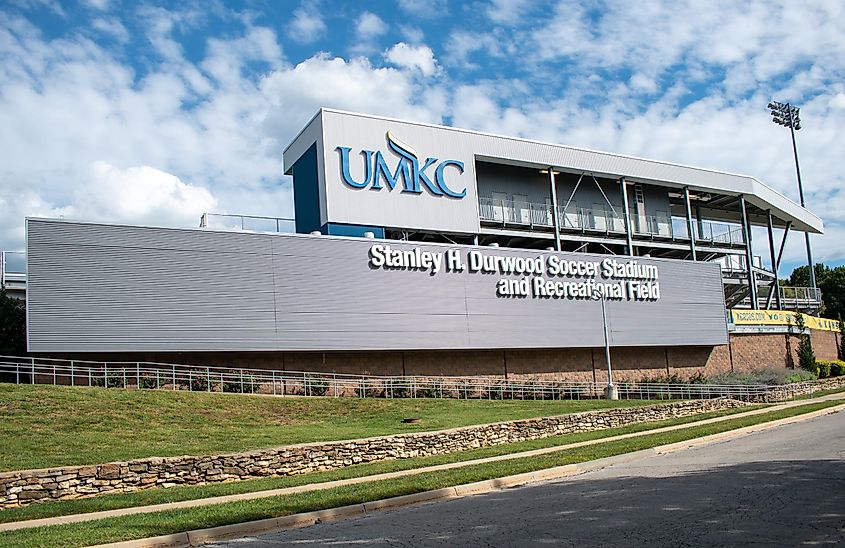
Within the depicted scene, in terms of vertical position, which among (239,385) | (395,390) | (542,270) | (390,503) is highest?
(542,270)

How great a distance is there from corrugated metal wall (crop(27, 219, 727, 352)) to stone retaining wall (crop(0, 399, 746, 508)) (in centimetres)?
1339

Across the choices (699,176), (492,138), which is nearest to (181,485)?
(492,138)

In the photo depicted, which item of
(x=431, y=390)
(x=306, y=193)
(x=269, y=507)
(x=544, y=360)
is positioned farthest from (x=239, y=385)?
(x=269, y=507)

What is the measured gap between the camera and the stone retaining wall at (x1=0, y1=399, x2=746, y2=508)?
15.0 metres

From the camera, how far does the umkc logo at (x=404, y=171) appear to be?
4281cm

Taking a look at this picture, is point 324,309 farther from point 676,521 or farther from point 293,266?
point 676,521

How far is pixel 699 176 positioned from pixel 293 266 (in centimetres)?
3627

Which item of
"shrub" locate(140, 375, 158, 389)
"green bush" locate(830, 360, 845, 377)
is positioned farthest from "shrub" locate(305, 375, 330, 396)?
"green bush" locate(830, 360, 845, 377)

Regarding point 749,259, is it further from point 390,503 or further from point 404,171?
point 390,503

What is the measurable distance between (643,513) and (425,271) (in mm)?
31208

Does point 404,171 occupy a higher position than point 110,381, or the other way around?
point 404,171

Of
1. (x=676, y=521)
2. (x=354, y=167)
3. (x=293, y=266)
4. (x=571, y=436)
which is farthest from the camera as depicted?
(x=354, y=167)

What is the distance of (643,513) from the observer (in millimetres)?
10766

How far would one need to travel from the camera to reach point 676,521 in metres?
10.1
